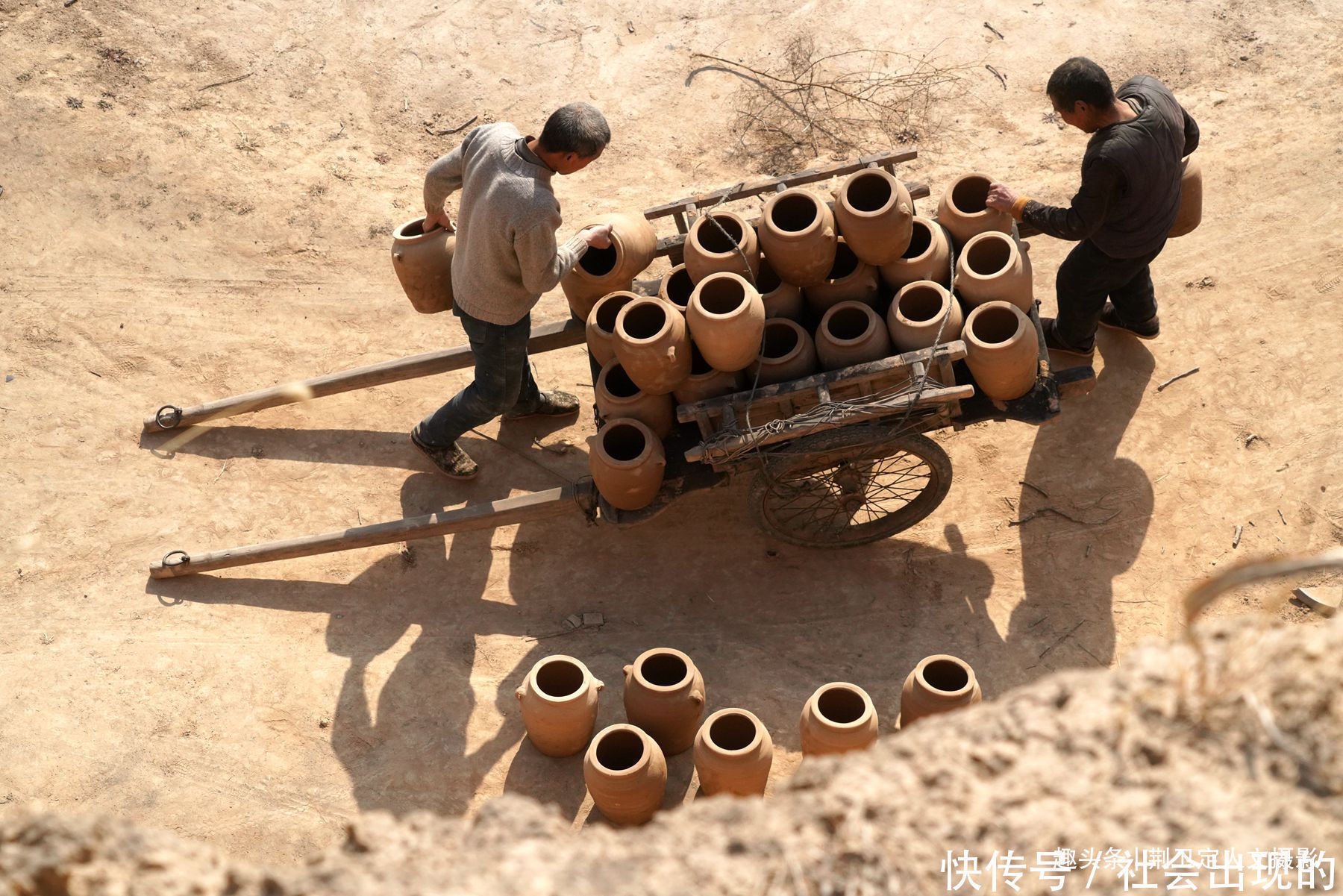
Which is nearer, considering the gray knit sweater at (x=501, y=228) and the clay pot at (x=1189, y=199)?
the gray knit sweater at (x=501, y=228)

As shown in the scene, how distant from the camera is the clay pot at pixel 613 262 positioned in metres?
5.40

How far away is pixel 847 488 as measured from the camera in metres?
5.61

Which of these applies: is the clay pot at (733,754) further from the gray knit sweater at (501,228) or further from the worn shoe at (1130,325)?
the worn shoe at (1130,325)

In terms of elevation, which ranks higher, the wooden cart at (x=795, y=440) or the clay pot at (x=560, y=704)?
the wooden cart at (x=795, y=440)

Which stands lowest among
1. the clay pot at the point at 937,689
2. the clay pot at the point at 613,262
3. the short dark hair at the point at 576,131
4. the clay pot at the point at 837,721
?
the clay pot at the point at 937,689

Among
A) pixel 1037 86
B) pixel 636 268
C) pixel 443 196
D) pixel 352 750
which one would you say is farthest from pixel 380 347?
pixel 1037 86

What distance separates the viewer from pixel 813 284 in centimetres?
537

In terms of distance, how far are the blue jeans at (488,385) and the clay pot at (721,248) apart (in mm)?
990

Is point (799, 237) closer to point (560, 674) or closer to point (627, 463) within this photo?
point (627, 463)

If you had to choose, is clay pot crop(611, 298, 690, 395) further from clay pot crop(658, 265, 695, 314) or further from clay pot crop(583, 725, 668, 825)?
clay pot crop(583, 725, 668, 825)

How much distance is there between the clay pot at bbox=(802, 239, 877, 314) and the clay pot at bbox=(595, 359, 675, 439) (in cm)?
92

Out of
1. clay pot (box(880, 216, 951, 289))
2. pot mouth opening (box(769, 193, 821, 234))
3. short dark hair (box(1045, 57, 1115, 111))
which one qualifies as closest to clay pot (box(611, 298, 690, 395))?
pot mouth opening (box(769, 193, 821, 234))

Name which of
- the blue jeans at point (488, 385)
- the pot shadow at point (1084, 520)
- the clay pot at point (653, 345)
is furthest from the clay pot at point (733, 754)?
the blue jeans at point (488, 385)

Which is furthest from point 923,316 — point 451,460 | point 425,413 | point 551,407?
point 425,413
